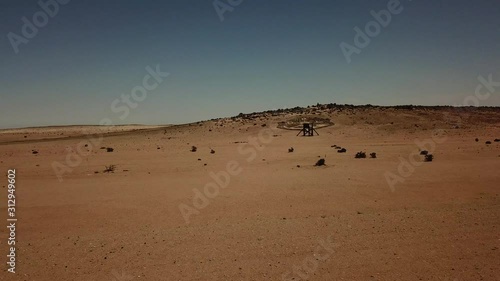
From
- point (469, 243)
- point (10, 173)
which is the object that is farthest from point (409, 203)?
point (10, 173)

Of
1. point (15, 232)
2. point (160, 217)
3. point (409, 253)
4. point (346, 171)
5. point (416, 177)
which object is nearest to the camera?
point (409, 253)

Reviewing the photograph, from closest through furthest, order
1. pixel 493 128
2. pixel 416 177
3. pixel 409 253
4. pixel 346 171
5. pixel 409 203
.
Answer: pixel 409 253
pixel 409 203
pixel 416 177
pixel 346 171
pixel 493 128

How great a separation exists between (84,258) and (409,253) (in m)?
5.94

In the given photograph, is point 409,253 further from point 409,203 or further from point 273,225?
point 409,203

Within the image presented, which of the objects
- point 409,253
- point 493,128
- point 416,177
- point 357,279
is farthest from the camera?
point 493,128

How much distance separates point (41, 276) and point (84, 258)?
0.74 m

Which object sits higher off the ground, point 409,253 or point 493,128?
point 493,128

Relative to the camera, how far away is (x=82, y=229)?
24.2 feet

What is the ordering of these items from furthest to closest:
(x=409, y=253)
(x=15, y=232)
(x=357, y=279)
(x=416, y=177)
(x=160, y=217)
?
(x=416, y=177) < (x=160, y=217) < (x=15, y=232) < (x=409, y=253) < (x=357, y=279)

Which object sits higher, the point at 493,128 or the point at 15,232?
the point at 493,128

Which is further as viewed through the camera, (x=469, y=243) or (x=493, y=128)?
(x=493, y=128)

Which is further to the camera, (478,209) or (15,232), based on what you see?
(478,209)

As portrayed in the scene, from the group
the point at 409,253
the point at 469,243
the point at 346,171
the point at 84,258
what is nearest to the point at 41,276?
the point at 84,258

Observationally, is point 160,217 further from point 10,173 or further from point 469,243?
point 10,173
